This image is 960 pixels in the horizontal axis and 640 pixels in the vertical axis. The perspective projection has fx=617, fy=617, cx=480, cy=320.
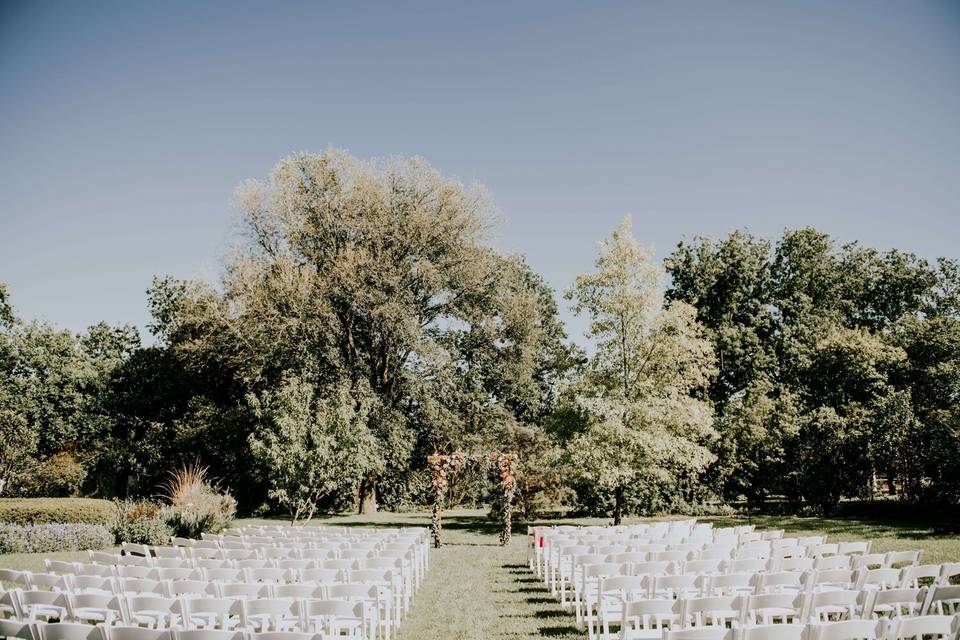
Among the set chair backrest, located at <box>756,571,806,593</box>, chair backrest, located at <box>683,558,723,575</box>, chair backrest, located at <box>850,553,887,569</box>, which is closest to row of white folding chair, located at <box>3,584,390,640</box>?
chair backrest, located at <box>683,558,723,575</box>

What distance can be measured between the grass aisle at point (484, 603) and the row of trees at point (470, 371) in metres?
6.63

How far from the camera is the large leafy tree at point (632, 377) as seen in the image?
20062 mm

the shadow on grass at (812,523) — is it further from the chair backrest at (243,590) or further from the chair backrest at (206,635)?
the chair backrest at (206,635)

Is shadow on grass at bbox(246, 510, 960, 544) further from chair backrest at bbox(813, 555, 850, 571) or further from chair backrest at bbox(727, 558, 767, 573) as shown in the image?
chair backrest at bbox(813, 555, 850, 571)

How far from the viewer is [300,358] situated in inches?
1109

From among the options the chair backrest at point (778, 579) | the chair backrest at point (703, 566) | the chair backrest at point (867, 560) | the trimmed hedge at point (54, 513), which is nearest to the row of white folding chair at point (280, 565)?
the chair backrest at point (703, 566)

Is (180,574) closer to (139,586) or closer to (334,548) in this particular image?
(139,586)

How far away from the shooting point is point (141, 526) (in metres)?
16.3

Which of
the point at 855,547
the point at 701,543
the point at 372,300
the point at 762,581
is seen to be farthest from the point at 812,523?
the point at 372,300

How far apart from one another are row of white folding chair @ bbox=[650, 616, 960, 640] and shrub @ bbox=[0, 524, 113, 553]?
17385mm

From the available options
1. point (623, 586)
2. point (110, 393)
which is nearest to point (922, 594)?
point (623, 586)

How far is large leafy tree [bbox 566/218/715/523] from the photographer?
20062 mm

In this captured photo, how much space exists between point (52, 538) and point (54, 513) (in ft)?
5.91

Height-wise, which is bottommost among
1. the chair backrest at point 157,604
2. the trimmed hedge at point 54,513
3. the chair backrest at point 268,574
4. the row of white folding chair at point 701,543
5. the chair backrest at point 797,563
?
the trimmed hedge at point 54,513
